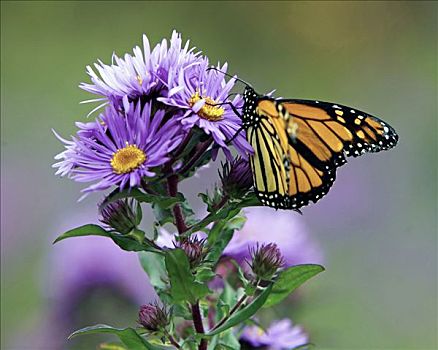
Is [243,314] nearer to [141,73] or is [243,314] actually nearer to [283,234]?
[141,73]

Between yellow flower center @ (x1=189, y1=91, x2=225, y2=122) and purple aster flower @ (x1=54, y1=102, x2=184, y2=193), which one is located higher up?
yellow flower center @ (x1=189, y1=91, x2=225, y2=122)

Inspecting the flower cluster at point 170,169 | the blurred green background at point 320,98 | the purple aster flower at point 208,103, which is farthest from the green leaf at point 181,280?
the blurred green background at point 320,98

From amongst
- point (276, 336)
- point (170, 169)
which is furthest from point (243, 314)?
point (276, 336)

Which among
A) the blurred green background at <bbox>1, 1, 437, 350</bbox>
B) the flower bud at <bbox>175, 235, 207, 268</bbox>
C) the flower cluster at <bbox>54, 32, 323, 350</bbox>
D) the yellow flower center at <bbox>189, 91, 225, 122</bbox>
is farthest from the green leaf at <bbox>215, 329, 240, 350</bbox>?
the blurred green background at <bbox>1, 1, 437, 350</bbox>

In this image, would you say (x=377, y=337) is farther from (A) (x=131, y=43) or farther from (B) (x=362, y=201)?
(A) (x=131, y=43)

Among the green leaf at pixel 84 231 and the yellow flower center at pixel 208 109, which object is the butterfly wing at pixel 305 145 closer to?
the yellow flower center at pixel 208 109

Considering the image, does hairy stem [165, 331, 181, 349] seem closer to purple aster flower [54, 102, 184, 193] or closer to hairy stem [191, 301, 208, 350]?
hairy stem [191, 301, 208, 350]

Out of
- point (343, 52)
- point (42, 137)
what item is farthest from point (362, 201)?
point (42, 137)
